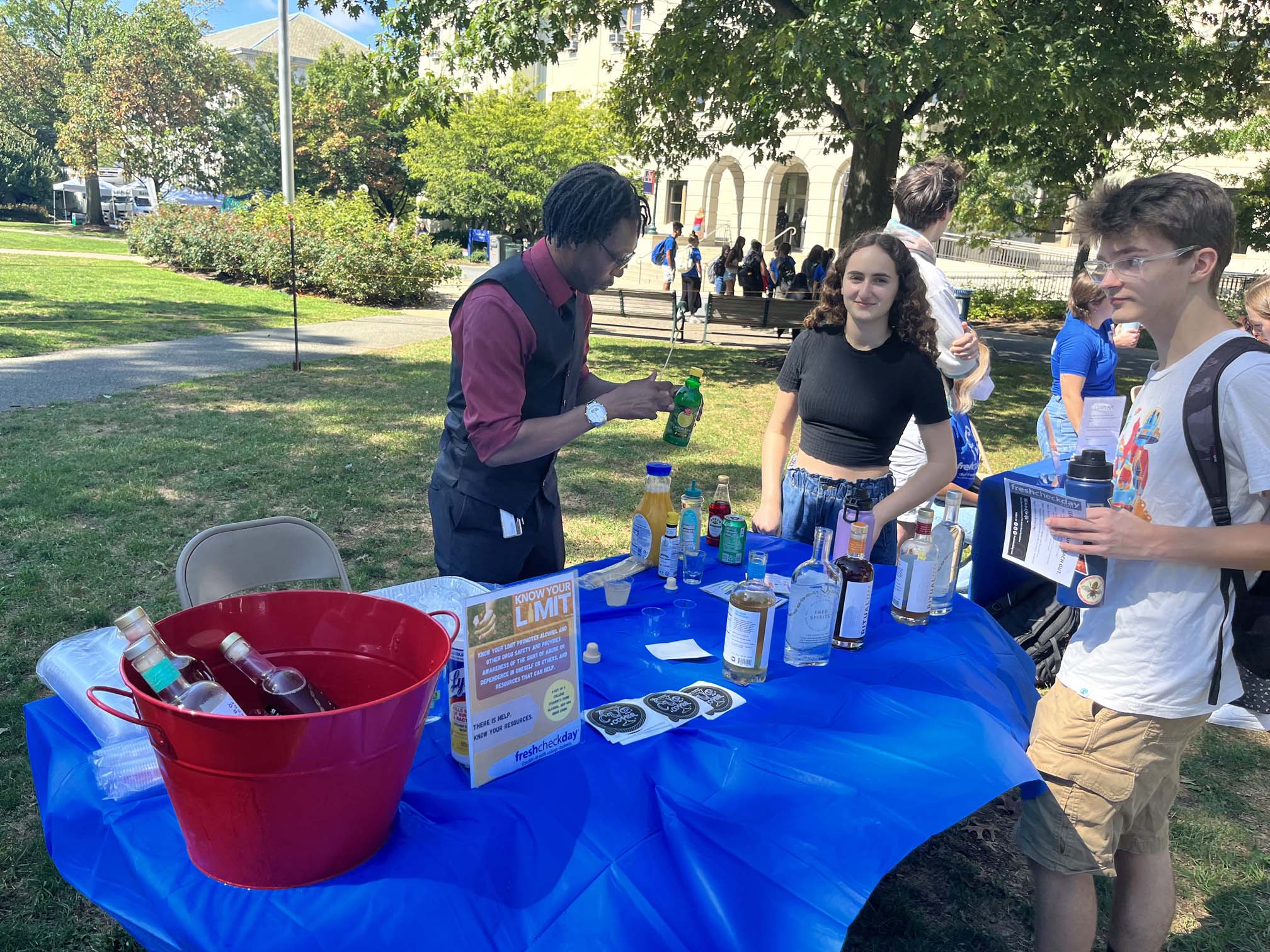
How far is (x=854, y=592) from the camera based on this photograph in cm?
217

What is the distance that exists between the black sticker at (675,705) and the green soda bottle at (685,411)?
782mm

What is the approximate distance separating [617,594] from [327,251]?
14.2 m

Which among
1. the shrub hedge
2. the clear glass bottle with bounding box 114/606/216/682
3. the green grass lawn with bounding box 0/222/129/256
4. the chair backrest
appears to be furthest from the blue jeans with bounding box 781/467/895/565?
Answer: the green grass lawn with bounding box 0/222/129/256

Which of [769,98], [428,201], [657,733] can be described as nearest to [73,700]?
[657,733]

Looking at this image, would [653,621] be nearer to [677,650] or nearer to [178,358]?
[677,650]

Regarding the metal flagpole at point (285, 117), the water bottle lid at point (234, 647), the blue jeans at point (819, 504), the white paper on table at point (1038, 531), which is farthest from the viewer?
the metal flagpole at point (285, 117)

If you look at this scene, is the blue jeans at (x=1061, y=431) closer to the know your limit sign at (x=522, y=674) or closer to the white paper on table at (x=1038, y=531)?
the white paper on table at (x=1038, y=531)

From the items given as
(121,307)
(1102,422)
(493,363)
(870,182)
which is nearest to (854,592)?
(493,363)

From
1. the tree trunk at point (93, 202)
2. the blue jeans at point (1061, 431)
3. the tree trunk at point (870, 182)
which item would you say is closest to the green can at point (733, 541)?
the blue jeans at point (1061, 431)

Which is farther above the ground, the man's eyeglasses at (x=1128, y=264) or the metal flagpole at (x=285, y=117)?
the metal flagpole at (x=285, y=117)

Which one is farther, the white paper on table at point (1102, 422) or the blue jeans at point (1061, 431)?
the blue jeans at point (1061, 431)

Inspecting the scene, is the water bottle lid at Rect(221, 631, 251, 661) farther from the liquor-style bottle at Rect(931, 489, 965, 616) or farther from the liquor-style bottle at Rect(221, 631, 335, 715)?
the liquor-style bottle at Rect(931, 489, 965, 616)

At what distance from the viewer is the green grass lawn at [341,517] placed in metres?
2.58

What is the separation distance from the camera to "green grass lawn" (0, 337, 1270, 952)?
2.58m
